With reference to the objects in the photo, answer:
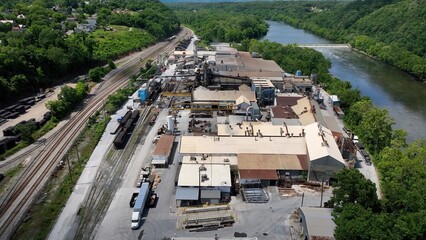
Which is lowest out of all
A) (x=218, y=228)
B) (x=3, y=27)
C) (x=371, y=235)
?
(x=218, y=228)

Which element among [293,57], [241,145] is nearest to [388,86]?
[293,57]

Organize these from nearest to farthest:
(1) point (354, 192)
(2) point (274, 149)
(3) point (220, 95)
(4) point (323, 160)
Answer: (1) point (354, 192), (4) point (323, 160), (2) point (274, 149), (3) point (220, 95)

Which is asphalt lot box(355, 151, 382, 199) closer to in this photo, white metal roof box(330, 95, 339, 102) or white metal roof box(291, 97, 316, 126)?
white metal roof box(291, 97, 316, 126)

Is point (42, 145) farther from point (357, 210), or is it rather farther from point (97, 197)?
point (357, 210)

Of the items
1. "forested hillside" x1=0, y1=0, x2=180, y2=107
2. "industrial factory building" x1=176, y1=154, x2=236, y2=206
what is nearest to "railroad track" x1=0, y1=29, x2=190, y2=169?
"forested hillside" x1=0, y1=0, x2=180, y2=107

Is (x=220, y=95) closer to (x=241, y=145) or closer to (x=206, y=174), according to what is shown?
(x=241, y=145)

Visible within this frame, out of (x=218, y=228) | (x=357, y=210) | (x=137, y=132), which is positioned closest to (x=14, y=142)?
(x=137, y=132)

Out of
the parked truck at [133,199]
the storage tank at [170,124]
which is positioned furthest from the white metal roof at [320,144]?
the parked truck at [133,199]
